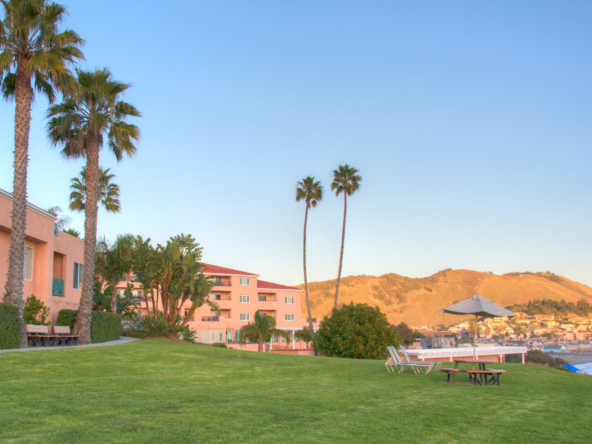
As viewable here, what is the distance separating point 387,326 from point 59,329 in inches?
610

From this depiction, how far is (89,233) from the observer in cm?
2219

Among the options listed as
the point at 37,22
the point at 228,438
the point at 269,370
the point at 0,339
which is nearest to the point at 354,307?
the point at 269,370

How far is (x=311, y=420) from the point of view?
746cm

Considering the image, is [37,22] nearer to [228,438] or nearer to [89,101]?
[89,101]

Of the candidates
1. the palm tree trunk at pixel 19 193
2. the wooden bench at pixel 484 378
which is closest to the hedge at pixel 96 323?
the palm tree trunk at pixel 19 193

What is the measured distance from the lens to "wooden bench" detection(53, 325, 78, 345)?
20716 millimetres

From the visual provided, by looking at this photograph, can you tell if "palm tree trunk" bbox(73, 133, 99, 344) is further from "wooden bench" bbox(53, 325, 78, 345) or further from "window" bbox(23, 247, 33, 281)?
"window" bbox(23, 247, 33, 281)

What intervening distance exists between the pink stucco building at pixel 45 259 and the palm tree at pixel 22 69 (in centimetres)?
277

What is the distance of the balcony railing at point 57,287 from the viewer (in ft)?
86.0

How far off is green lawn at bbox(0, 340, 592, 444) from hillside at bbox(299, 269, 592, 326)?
13913 centimetres

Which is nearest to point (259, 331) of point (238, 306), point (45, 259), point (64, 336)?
point (238, 306)

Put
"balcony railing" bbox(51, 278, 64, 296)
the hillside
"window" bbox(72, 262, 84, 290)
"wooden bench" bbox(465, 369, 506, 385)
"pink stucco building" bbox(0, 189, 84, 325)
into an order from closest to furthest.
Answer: "wooden bench" bbox(465, 369, 506, 385) → "pink stucco building" bbox(0, 189, 84, 325) → "balcony railing" bbox(51, 278, 64, 296) → "window" bbox(72, 262, 84, 290) → the hillside

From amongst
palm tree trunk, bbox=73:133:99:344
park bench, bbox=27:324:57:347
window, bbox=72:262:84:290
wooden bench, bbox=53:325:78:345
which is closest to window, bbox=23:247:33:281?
palm tree trunk, bbox=73:133:99:344

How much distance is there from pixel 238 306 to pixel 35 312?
40174mm
